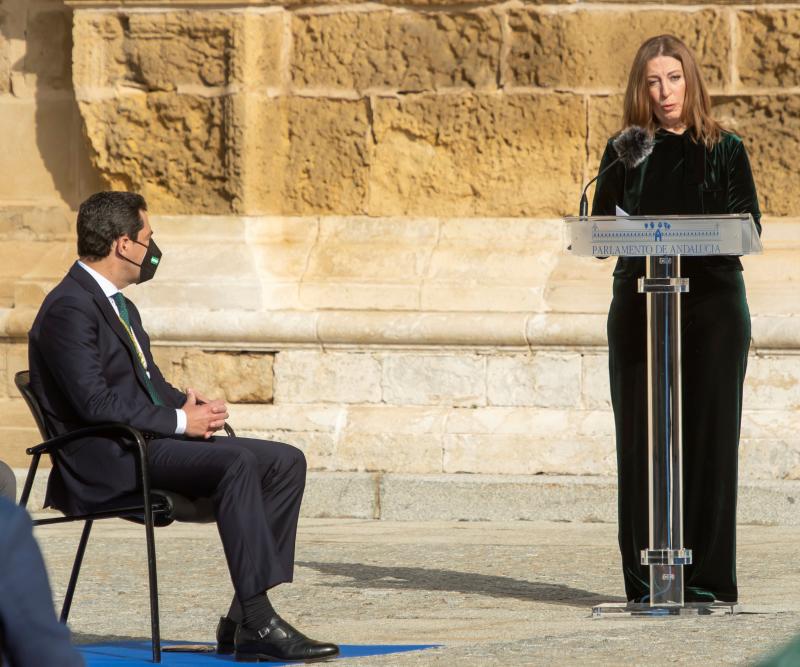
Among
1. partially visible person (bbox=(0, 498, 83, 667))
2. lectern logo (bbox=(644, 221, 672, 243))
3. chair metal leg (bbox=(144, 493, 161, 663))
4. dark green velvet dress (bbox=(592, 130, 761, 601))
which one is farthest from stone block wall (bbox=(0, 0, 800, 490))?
partially visible person (bbox=(0, 498, 83, 667))

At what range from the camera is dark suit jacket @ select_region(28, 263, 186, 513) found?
163 inches

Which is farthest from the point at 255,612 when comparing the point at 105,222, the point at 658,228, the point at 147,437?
the point at 658,228

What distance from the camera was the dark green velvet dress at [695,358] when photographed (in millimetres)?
4773

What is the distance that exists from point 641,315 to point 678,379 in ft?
0.87

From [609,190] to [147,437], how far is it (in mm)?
1552

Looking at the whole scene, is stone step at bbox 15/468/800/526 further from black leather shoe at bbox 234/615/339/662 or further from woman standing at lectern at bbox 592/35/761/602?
black leather shoe at bbox 234/615/339/662

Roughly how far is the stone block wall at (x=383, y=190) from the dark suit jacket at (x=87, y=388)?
344cm

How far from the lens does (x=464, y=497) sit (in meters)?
7.28

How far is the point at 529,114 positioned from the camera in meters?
8.18

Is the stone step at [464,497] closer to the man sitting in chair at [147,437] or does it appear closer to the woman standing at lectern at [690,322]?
the woman standing at lectern at [690,322]

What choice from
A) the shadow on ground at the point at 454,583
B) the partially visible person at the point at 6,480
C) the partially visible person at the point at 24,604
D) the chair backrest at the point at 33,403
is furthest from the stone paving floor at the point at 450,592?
the partially visible person at the point at 24,604

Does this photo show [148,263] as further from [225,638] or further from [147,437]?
[225,638]

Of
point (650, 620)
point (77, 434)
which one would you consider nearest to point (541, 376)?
point (650, 620)

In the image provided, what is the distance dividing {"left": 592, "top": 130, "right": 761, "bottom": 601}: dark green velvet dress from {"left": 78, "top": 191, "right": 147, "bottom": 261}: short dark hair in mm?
1360
